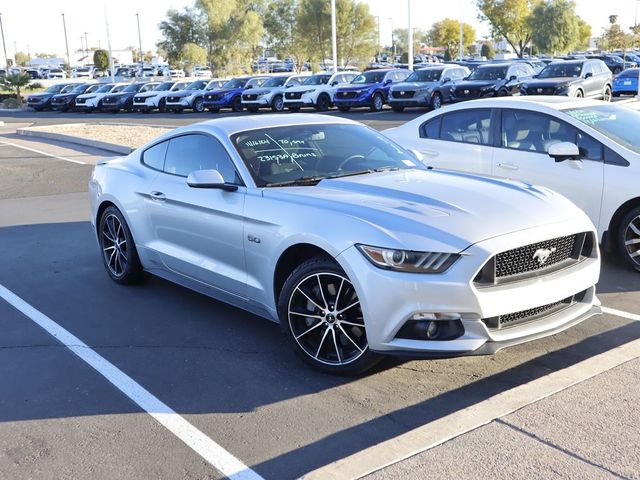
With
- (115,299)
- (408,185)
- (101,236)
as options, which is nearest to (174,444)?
(408,185)

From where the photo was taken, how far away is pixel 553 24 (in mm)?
66312

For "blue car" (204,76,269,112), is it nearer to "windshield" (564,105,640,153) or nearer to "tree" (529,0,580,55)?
"windshield" (564,105,640,153)

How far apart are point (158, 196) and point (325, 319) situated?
2206 mm

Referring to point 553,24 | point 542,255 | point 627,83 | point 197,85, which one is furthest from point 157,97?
point 553,24

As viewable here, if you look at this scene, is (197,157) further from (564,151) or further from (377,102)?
(377,102)

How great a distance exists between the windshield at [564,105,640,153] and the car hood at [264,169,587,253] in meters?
2.32

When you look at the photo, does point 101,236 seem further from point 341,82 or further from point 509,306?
point 341,82

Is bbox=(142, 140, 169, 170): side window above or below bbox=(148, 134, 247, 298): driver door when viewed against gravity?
above

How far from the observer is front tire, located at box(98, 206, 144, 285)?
6.41 metres

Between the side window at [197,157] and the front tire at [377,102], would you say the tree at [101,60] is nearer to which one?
the front tire at [377,102]

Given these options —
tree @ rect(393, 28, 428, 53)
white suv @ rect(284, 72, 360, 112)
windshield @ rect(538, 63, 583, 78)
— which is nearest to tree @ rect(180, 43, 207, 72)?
white suv @ rect(284, 72, 360, 112)

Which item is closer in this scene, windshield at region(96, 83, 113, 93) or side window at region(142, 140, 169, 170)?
side window at region(142, 140, 169, 170)

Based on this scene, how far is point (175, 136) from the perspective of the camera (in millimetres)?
6105

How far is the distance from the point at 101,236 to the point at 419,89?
71.2 feet
